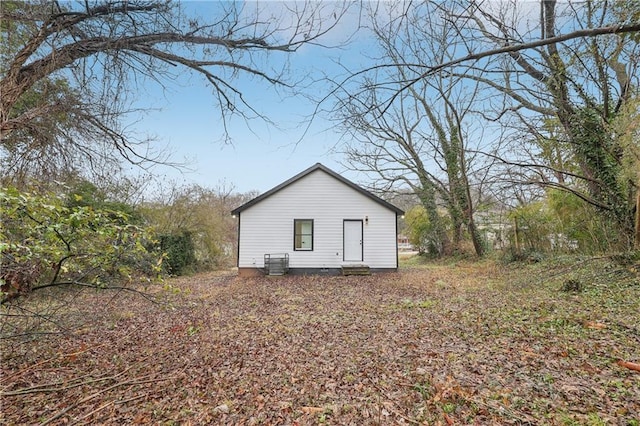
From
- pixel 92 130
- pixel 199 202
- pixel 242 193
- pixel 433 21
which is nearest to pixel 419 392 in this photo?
pixel 433 21

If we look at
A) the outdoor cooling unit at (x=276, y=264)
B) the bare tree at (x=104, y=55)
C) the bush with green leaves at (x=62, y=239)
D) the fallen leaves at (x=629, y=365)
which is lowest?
the fallen leaves at (x=629, y=365)

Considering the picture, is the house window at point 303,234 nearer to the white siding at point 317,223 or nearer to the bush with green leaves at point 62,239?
the white siding at point 317,223

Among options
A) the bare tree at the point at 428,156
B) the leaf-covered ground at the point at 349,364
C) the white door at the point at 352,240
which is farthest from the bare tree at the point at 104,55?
the bare tree at the point at 428,156

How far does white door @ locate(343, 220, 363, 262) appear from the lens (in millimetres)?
12148

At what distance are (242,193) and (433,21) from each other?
710 inches

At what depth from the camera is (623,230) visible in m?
7.42

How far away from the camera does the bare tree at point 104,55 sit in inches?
127

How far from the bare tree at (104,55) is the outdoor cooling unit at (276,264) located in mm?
8036

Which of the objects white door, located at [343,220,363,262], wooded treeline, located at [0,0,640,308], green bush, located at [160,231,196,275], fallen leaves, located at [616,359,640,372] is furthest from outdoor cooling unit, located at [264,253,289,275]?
fallen leaves, located at [616,359,640,372]

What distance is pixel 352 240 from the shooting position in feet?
40.1

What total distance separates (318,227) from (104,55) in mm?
9298

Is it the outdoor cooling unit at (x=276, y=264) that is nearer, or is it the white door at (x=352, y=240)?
the outdoor cooling unit at (x=276, y=264)

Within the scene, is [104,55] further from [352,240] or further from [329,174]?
[352,240]

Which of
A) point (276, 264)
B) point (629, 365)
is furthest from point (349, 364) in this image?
point (276, 264)
